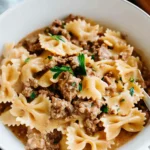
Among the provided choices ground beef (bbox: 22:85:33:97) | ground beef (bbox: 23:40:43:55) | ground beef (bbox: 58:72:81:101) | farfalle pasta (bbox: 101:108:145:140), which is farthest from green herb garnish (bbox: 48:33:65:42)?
farfalle pasta (bbox: 101:108:145:140)

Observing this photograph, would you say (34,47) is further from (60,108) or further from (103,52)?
(60,108)

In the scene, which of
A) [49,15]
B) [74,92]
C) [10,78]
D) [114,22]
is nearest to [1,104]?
[10,78]

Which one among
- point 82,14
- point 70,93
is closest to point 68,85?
point 70,93

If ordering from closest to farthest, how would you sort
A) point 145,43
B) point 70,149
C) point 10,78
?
point 70,149 < point 10,78 < point 145,43

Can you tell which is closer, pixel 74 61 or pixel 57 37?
pixel 74 61

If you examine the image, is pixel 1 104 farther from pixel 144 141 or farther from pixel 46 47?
pixel 144 141

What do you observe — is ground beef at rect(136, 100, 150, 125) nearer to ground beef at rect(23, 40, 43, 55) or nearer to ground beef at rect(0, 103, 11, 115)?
ground beef at rect(23, 40, 43, 55)
